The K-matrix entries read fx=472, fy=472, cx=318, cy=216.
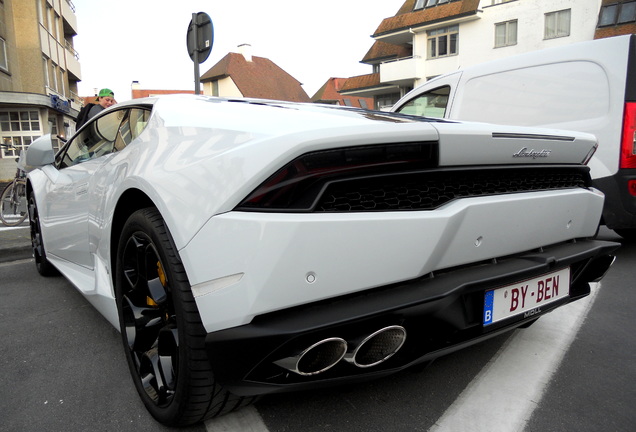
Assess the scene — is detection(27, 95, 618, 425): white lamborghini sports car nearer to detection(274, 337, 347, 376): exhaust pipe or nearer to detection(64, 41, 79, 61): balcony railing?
detection(274, 337, 347, 376): exhaust pipe

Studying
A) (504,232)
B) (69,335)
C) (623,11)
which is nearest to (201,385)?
(504,232)

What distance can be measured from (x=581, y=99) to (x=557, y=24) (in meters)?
22.6

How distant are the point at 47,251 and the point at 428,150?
9.99ft

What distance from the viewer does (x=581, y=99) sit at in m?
4.08

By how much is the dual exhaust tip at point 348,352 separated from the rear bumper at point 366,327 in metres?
0.02

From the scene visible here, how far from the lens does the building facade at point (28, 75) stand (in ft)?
78.3

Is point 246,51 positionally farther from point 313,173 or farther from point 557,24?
point 313,173

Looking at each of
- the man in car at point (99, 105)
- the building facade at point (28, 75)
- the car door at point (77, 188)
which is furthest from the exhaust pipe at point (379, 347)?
the building facade at point (28, 75)

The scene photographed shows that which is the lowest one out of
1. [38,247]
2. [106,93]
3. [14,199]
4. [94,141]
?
[38,247]

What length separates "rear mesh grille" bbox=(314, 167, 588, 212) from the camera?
1409 mm

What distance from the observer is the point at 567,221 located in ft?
6.50

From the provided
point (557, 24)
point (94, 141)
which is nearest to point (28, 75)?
point (557, 24)

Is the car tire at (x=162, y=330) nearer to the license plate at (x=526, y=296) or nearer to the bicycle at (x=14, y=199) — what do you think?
the license plate at (x=526, y=296)

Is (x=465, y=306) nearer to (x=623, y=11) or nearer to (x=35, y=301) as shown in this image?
(x=35, y=301)
